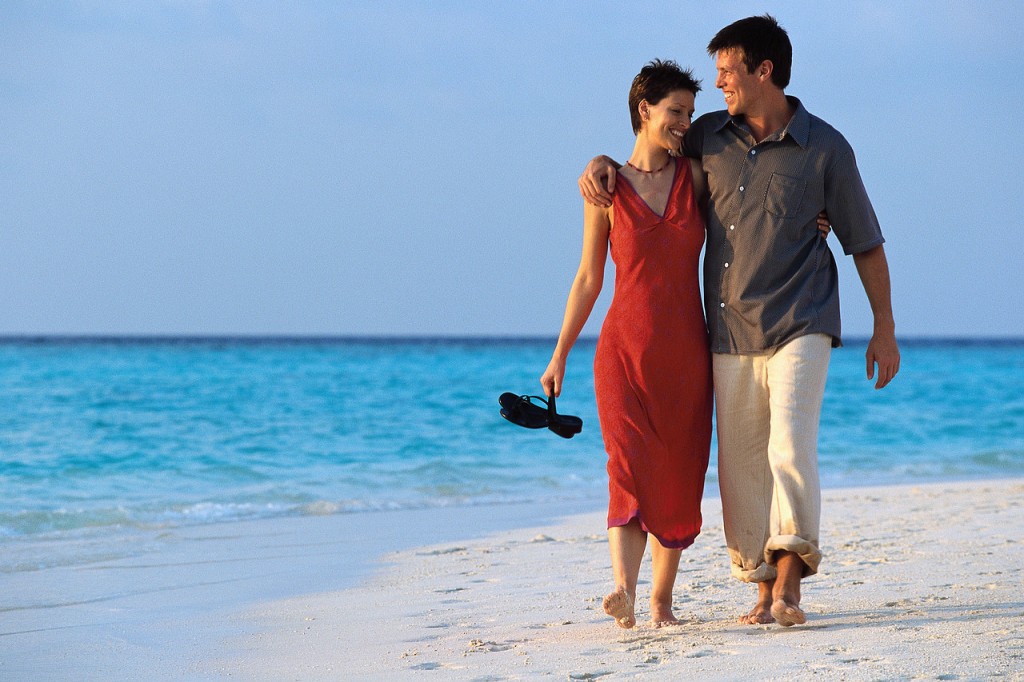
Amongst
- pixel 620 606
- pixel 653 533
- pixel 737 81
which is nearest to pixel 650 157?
pixel 737 81

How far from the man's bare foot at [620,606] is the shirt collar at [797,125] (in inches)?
54.6

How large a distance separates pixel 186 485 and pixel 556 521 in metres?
3.43

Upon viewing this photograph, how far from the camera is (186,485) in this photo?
8.16 metres

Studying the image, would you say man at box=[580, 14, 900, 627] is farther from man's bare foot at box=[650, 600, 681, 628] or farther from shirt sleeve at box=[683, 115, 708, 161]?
man's bare foot at box=[650, 600, 681, 628]

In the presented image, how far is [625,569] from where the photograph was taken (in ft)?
10.1

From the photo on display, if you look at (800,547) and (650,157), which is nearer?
(800,547)

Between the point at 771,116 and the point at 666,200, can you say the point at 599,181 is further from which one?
the point at 771,116

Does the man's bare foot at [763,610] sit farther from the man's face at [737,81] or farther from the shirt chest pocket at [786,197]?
the man's face at [737,81]

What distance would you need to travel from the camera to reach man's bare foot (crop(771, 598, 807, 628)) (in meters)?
2.97

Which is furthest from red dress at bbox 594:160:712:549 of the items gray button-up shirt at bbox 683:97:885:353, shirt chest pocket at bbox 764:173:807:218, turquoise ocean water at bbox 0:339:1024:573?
turquoise ocean water at bbox 0:339:1024:573

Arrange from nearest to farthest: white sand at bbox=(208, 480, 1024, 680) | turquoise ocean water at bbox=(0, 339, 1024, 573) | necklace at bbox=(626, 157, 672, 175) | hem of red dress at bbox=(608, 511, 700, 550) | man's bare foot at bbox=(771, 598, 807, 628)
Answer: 1. white sand at bbox=(208, 480, 1024, 680)
2. man's bare foot at bbox=(771, 598, 807, 628)
3. hem of red dress at bbox=(608, 511, 700, 550)
4. necklace at bbox=(626, 157, 672, 175)
5. turquoise ocean water at bbox=(0, 339, 1024, 573)

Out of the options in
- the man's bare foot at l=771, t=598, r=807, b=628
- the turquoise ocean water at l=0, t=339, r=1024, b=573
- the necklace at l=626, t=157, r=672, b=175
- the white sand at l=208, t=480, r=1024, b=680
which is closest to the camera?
the white sand at l=208, t=480, r=1024, b=680

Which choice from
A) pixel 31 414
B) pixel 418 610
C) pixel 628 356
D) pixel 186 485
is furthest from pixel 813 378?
pixel 31 414

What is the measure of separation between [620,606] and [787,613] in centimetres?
46
